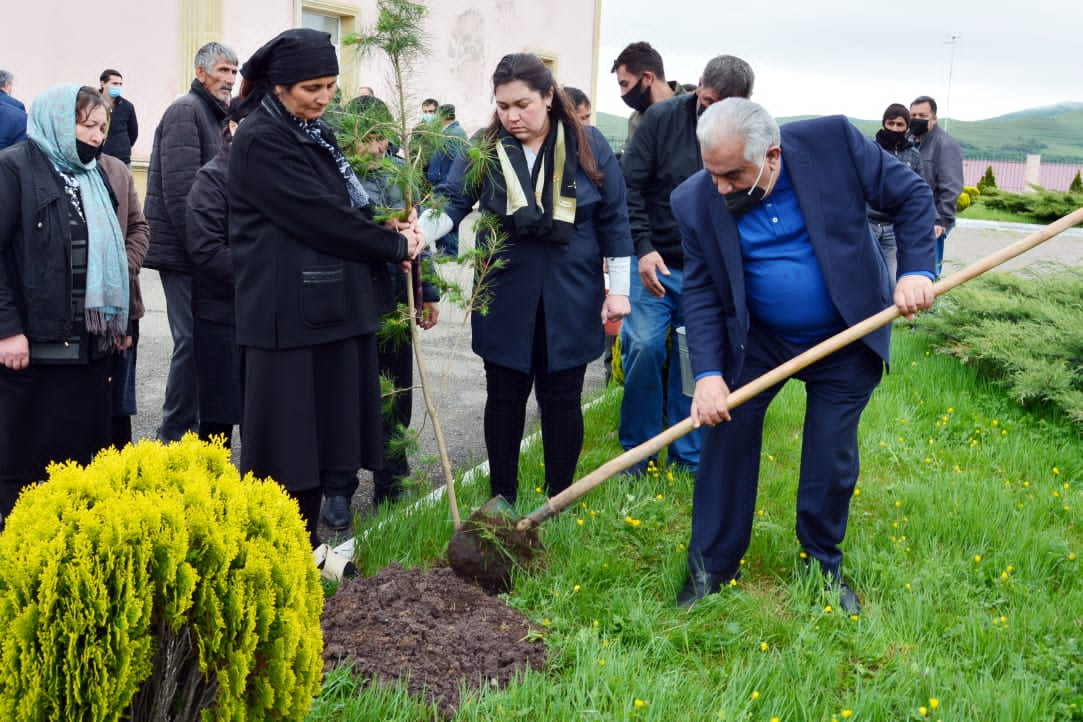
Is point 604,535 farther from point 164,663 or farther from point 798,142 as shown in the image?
point 164,663

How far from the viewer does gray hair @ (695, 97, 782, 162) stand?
3711mm

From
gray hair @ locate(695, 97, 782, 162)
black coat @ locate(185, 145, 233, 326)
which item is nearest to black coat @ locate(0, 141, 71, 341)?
black coat @ locate(185, 145, 233, 326)

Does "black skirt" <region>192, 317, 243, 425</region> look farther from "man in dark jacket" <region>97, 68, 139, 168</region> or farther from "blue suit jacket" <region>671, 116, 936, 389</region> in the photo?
"man in dark jacket" <region>97, 68, 139, 168</region>

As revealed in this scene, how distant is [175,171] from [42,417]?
1.76 metres

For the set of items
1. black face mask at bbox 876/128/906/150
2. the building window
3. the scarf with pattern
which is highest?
the building window

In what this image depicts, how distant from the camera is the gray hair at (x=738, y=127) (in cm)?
371

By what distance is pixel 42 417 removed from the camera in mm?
4504

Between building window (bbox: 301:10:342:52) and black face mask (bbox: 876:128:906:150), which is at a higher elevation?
building window (bbox: 301:10:342:52)

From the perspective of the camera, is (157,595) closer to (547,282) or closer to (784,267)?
(784,267)

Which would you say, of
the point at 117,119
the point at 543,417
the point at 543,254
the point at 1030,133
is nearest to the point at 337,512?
the point at 543,417

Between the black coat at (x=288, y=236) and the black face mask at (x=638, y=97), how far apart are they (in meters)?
3.03

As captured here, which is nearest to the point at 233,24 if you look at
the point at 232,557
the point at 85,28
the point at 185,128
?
the point at 85,28

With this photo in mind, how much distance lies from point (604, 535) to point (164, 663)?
2.43 metres

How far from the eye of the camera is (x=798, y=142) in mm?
3928
